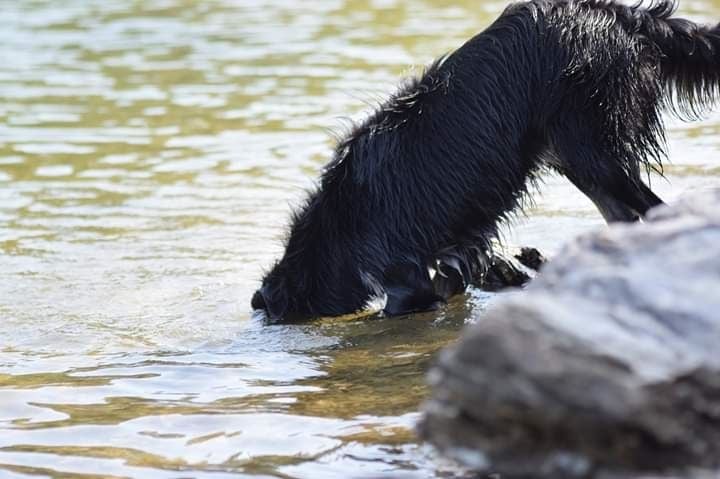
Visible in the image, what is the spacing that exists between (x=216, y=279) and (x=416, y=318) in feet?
3.91

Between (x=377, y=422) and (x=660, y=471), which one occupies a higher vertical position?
(x=660, y=471)

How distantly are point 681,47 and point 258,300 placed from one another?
2.10 m

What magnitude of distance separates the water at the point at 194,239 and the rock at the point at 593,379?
745mm

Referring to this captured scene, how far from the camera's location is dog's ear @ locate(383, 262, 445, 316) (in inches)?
206

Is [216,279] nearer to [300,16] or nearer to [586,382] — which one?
[586,382]

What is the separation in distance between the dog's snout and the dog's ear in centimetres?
54

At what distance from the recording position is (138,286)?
5785 millimetres

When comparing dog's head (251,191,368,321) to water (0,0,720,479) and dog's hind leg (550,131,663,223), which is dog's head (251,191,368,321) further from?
dog's hind leg (550,131,663,223)

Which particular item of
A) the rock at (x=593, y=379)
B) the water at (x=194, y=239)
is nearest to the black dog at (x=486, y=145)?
the water at (x=194, y=239)

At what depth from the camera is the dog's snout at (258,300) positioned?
5305 millimetres

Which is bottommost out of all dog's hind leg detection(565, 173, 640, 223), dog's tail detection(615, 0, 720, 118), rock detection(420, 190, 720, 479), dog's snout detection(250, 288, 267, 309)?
dog's snout detection(250, 288, 267, 309)

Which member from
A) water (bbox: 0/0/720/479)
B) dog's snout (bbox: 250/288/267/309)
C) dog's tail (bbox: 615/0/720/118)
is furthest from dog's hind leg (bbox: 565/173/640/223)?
dog's snout (bbox: 250/288/267/309)

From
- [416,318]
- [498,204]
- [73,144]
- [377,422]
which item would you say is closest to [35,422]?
[377,422]

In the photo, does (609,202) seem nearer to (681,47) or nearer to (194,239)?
(681,47)
